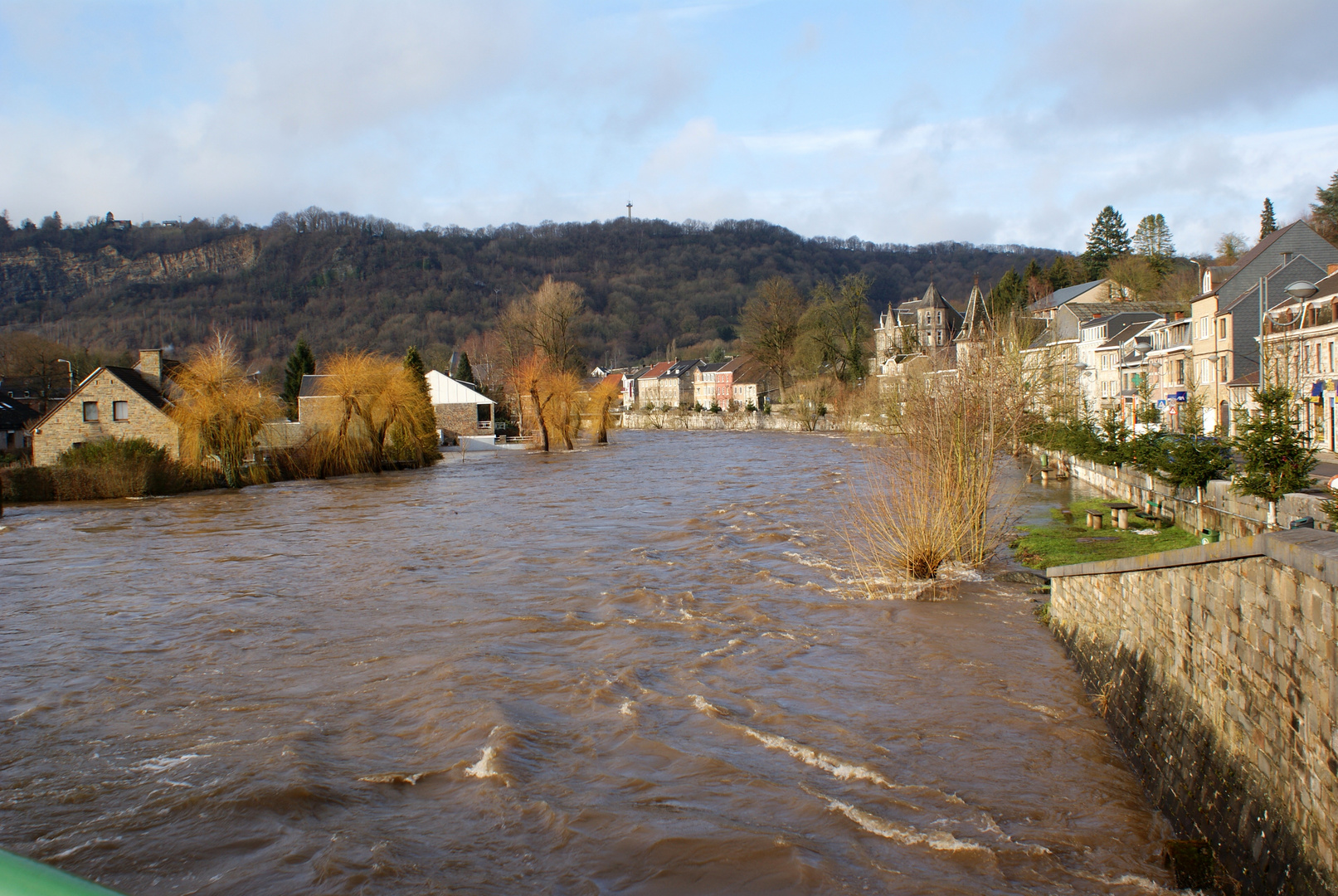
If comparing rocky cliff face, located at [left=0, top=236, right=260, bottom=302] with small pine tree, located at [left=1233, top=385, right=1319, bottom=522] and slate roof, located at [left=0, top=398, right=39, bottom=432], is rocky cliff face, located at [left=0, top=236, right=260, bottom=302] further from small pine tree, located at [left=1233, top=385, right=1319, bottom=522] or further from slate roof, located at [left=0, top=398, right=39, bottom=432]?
small pine tree, located at [left=1233, top=385, right=1319, bottom=522]

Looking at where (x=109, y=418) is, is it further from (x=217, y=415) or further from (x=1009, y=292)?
(x=1009, y=292)

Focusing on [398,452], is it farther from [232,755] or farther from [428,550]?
[232,755]

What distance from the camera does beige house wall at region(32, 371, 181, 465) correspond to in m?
37.9

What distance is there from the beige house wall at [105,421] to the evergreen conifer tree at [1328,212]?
2389 inches

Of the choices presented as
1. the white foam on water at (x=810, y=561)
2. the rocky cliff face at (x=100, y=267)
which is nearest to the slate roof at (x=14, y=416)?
the rocky cliff face at (x=100, y=267)

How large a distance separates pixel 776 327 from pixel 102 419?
54.8 metres

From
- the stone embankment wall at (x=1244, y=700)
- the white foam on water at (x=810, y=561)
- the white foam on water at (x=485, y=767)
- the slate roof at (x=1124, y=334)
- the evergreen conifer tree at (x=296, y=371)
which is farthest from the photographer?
the evergreen conifer tree at (x=296, y=371)

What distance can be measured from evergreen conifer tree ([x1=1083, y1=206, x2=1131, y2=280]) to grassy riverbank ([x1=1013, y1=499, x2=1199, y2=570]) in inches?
2932

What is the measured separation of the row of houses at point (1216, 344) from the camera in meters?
32.1

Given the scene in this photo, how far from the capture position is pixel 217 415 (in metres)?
36.1

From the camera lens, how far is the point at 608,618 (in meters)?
13.8

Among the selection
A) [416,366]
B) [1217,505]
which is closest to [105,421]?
[416,366]

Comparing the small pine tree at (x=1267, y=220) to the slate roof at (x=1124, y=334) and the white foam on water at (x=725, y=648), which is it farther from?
the white foam on water at (x=725, y=648)

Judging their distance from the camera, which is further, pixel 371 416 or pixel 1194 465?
pixel 371 416
